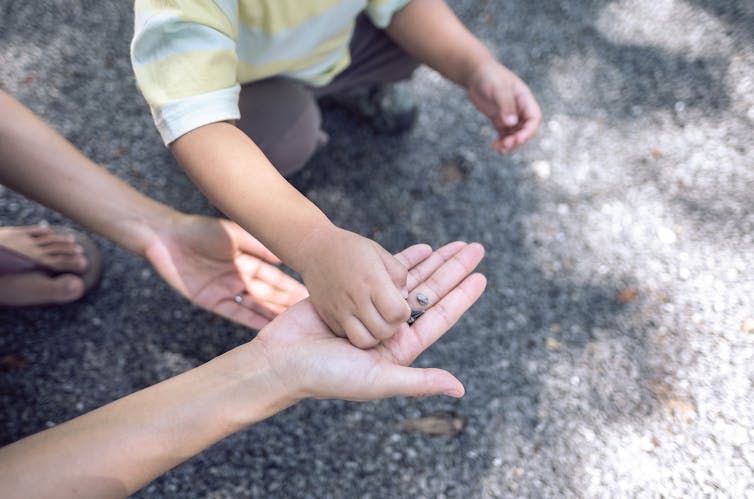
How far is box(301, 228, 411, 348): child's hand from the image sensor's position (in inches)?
38.7

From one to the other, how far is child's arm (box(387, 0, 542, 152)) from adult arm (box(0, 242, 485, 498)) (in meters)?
0.61

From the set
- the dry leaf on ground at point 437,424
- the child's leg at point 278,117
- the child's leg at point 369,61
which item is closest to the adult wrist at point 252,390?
the dry leaf on ground at point 437,424

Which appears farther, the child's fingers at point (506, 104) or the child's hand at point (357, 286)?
the child's fingers at point (506, 104)

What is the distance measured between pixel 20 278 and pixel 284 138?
2.40ft

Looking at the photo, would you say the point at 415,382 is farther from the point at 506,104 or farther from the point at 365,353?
the point at 506,104

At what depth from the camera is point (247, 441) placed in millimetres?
1377

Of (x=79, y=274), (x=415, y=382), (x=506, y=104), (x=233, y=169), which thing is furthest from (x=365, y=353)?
(x=79, y=274)

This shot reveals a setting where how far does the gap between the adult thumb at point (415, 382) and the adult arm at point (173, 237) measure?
16.6 inches

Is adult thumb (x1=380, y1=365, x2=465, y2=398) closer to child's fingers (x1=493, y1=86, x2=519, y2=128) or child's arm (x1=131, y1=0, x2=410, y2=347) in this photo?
child's arm (x1=131, y1=0, x2=410, y2=347)

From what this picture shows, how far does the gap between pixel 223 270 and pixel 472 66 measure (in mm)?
797

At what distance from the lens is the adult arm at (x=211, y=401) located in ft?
3.22

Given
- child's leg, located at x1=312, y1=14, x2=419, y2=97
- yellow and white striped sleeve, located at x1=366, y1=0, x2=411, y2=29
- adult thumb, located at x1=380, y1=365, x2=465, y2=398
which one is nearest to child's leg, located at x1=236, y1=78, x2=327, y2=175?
child's leg, located at x1=312, y1=14, x2=419, y2=97

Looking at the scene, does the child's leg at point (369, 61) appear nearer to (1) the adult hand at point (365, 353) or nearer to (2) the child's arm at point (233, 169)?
(2) the child's arm at point (233, 169)

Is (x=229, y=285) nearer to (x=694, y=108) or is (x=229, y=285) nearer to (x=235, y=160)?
(x=235, y=160)
